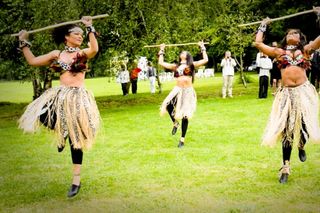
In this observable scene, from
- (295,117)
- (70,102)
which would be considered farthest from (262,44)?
(70,102)

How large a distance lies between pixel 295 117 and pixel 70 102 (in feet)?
8.79

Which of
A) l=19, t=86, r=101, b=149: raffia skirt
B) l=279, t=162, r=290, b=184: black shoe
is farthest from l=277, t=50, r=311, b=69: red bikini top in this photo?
l=19, t=86, r=101, b=149: raffia skirt

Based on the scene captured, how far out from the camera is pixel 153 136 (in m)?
9.30

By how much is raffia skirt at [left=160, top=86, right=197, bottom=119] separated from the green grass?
574 millimetres

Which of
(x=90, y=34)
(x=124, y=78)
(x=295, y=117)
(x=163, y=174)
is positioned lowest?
(x=124, y=78)

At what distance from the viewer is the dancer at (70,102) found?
5.30 m

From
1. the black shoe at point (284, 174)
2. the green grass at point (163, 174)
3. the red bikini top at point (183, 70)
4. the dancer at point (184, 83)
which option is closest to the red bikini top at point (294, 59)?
the black shoe at point (284, 174)

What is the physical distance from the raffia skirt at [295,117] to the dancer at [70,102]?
7.16ft

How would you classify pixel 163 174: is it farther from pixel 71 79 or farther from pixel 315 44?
pixel 315 44

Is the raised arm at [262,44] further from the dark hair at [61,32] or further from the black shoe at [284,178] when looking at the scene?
the dark hair at [61,32]

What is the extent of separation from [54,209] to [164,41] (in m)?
11.6

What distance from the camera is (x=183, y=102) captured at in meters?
8.38

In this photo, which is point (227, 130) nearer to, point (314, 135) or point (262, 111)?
point (262, 111)

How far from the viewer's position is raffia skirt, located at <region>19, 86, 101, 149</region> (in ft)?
17.4
